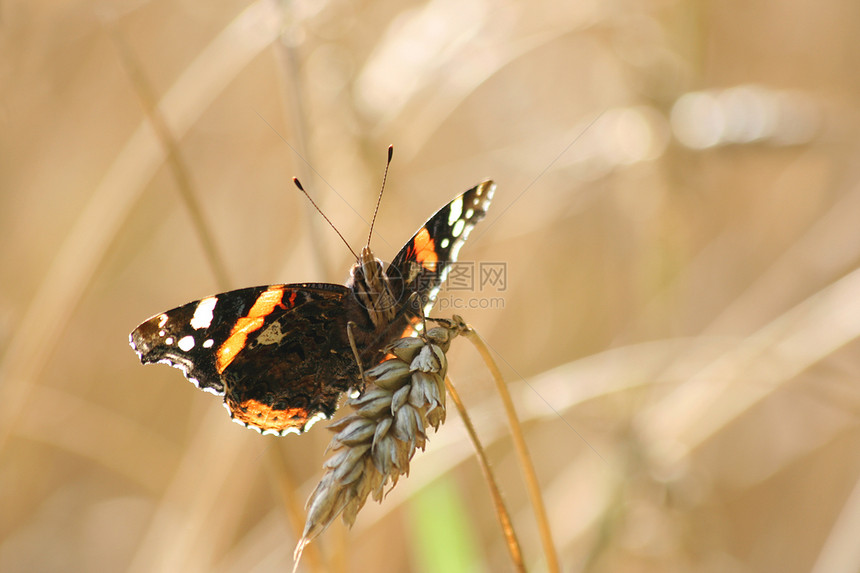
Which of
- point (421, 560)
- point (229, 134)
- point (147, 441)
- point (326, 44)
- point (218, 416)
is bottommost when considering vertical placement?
point (421, 560)

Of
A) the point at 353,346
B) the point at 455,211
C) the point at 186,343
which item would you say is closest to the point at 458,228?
the point at 455,211

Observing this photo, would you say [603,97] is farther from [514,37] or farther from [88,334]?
[88,334]

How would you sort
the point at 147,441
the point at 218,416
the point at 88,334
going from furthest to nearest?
the point at 88,334, the point at 147,441, the point at 218,416

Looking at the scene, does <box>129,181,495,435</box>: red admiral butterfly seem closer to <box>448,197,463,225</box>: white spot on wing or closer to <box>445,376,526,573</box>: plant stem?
<box>448,197,463,225</box>: white spot on wing

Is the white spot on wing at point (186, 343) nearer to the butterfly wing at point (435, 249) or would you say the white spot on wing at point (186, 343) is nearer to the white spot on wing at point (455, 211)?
the butterfly wing at point (435, 249)

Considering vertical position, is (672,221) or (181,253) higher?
(181,253)

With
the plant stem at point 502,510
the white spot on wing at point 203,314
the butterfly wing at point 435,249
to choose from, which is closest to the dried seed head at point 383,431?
the plant stem at point 502,510

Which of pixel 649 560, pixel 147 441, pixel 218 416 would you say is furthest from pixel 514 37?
pixel 147 441

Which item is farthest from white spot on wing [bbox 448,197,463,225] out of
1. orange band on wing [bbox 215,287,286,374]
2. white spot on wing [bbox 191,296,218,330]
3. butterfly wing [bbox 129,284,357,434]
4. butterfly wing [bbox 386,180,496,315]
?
white spot on wing [bbox 191,296,218,330]
